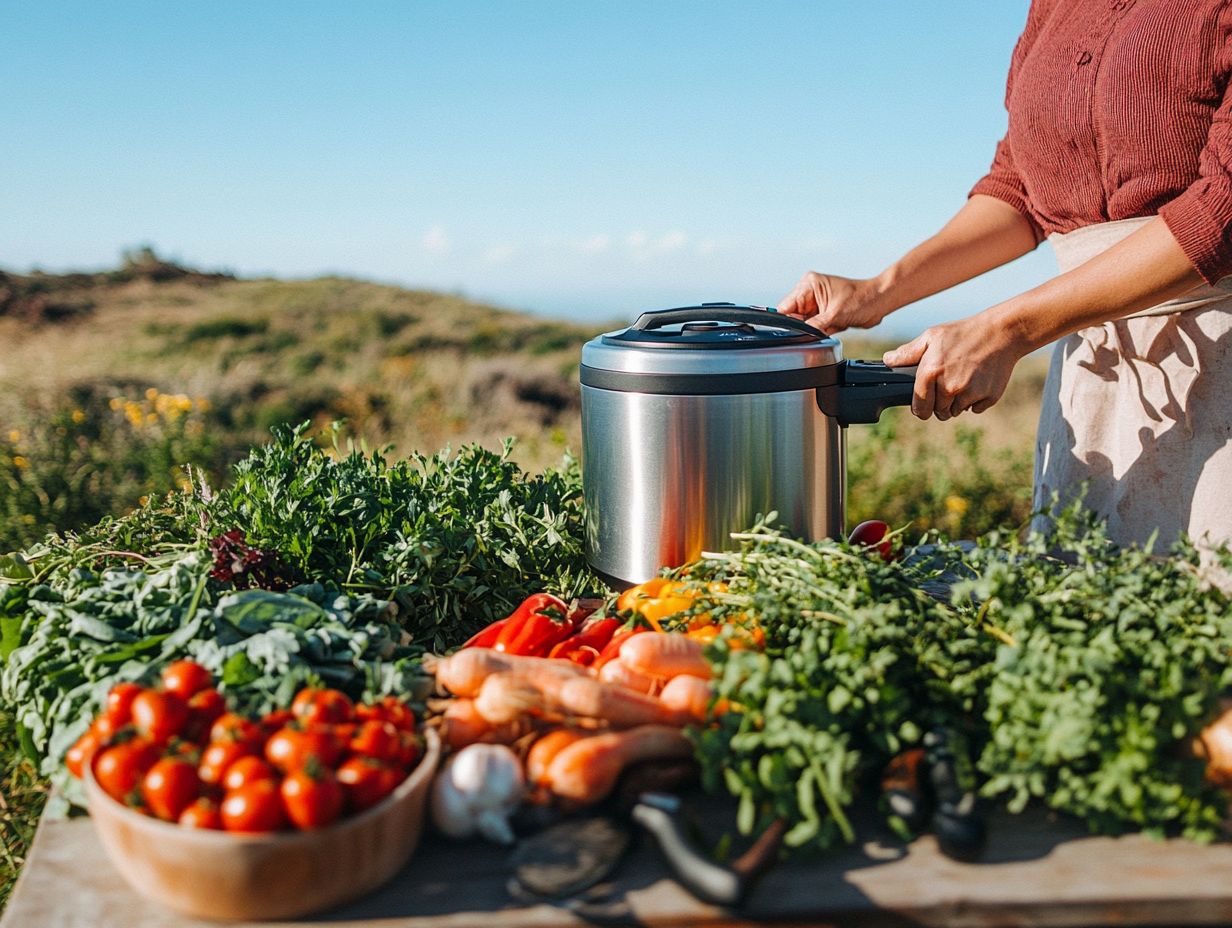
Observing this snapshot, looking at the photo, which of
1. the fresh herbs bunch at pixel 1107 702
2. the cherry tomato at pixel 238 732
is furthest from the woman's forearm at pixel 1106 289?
the cherry tomato at pixel 238 732

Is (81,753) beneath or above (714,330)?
beneath

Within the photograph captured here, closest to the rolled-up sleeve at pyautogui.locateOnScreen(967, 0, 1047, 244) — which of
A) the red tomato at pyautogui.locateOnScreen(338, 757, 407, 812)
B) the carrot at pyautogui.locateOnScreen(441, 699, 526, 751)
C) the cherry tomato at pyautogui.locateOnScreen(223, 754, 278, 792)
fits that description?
the carrot at pyautogui.locateOnScreen(441, 699, 526, 751)

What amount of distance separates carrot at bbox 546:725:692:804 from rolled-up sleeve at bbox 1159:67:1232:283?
144cm

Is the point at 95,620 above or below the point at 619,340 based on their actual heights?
below

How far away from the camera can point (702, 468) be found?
2080 mm

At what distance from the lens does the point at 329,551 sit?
2217 mm

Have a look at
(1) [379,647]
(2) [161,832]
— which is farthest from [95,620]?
(2) [161,832]

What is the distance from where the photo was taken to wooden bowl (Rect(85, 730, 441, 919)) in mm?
1246

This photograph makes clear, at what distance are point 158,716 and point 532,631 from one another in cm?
76

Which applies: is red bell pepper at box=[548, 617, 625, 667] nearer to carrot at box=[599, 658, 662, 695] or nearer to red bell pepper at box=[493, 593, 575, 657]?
red bell pepper at box=[493, 593, 575, 657]

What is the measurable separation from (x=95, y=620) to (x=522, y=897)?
0.95 meters

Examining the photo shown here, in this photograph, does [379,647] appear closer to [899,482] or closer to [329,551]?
[329,551]

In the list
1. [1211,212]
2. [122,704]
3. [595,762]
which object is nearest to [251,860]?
[122,704]

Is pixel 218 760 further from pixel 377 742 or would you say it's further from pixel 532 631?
pixel 532 631
